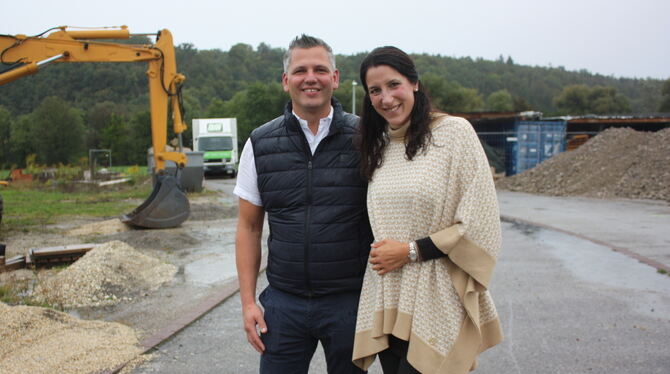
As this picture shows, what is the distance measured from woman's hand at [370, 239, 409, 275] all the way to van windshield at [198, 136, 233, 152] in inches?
1418

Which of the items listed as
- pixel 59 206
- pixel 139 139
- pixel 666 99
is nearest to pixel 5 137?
pixel 139 139

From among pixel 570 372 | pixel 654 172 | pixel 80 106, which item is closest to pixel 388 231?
pixel 570 372

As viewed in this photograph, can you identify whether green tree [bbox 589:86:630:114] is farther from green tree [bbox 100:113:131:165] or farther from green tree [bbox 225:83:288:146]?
green tree [bbox 100:113:131:165]

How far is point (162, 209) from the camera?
13.0 metres

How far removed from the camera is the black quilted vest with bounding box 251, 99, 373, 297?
2518 mm

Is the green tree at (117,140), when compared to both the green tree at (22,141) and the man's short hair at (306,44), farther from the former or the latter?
the man's short hair at (306,44)

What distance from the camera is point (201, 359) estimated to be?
189 inches

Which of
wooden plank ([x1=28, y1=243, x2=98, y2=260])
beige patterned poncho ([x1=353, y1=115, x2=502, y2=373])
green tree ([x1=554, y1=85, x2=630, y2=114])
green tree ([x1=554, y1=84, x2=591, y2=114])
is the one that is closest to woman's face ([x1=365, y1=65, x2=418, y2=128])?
beige patterned poncho ([x1=353, y1=115, x2=502, y2=373])

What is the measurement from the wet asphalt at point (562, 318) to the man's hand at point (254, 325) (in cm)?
201

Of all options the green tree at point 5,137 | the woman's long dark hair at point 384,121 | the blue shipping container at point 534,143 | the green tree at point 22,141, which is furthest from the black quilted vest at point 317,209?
the green tree at point 5,137

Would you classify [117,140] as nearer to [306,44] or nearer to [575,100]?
[575,100]

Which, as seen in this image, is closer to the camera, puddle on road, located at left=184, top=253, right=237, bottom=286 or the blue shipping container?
puddle on road, located at left=184, top=253, right=237, bottom=286

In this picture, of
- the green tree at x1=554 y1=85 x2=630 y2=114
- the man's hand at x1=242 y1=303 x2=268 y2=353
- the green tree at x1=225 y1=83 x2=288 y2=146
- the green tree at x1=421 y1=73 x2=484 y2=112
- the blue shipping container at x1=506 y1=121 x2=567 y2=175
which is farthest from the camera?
the green tree at x1=554 y1=85 x2=630 y2=114

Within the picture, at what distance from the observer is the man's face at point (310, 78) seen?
2523mm
